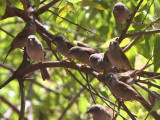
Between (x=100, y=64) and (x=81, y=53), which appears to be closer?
(x=100, y=64)

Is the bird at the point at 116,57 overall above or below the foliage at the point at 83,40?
below

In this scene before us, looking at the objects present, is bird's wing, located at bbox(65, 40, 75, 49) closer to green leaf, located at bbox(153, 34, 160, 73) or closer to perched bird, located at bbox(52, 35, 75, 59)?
perched bird, located at bbox(52, 35, 75, 59)

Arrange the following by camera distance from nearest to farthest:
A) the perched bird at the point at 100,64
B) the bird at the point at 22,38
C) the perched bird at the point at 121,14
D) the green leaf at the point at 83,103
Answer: the perched bird at the point at 100,64 < the perched bird at the point at 121,14 < the bird at the point at 22,38 < the green leaf at the point at 83,103

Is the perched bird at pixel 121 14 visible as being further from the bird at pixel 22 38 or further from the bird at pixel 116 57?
the bird at pixel 22 38

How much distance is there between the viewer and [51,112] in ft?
14.0

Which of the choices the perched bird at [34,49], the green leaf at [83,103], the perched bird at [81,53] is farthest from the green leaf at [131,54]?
the green leaf at [83,103]

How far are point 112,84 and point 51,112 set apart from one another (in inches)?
118

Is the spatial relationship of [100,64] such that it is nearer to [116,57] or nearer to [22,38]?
[116,57]

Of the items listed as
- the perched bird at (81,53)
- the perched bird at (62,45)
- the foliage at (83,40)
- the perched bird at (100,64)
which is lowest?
the perched bird at (100,64)

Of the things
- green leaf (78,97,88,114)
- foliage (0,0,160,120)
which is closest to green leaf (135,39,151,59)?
foliage (0,0,160,120)

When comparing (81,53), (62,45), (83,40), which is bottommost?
(81,53)

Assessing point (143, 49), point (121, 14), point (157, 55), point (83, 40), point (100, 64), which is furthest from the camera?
point (83, 40)

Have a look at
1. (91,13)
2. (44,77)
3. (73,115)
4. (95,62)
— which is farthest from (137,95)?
(73,115)

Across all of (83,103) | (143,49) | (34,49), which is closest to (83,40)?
(83,103)
